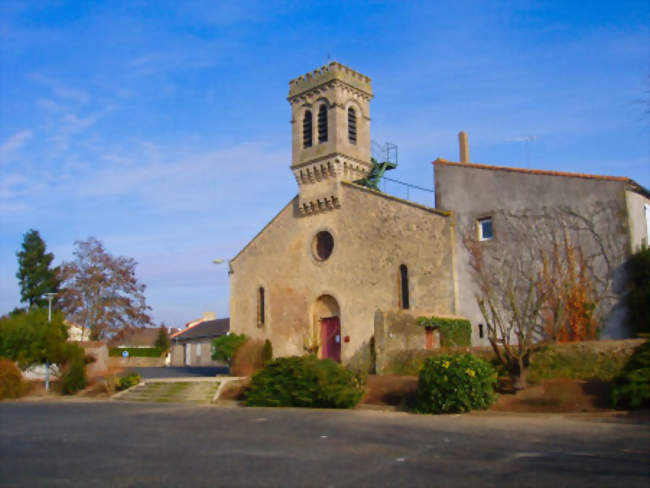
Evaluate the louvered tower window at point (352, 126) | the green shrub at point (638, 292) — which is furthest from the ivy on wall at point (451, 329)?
the louvered tower window at point (352, 126)

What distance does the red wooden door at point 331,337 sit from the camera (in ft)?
93.1

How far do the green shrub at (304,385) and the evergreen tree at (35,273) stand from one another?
3743 cm

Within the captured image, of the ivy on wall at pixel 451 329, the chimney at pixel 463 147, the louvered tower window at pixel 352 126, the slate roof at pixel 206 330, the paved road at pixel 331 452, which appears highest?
the louvered tower window at pixel 352 126

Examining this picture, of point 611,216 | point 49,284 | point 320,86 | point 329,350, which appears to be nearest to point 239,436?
point 611,216

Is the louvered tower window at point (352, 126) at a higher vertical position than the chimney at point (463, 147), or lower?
higher

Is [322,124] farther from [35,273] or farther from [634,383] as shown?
[35,273]

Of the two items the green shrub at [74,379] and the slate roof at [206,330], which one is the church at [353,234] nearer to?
the green shrub at [74,379]

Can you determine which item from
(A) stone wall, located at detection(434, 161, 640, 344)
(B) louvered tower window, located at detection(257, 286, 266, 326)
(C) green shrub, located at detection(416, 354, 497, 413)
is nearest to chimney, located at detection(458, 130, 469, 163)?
(A) stone wall, located at detection(434, 161, 640, 344)

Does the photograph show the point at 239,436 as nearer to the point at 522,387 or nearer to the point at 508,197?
the point at 522,387

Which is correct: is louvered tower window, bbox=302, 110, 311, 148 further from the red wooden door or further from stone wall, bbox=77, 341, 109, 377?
stone wall, bbox=77, 341, 109, 377

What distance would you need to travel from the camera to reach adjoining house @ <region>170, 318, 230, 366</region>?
180 ft

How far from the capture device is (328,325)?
29031 millimetres

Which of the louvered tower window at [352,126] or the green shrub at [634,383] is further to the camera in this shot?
the louvered tower window at [352,126]

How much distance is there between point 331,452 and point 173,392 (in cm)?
1360
